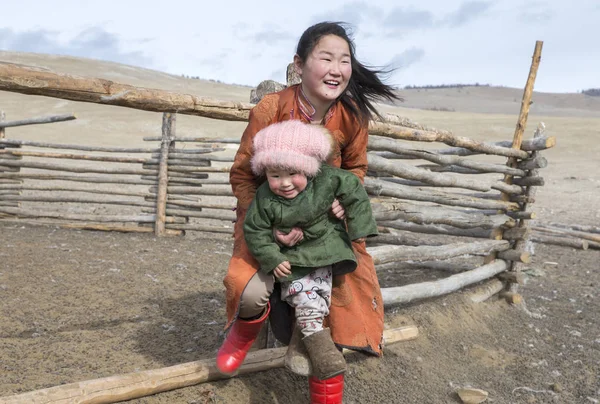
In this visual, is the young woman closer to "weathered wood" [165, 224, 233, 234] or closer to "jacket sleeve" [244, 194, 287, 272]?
"jacket sleeve" [244, 194, 287, 272]

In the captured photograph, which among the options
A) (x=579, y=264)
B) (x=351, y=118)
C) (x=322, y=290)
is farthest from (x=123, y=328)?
(x=579, y=264)

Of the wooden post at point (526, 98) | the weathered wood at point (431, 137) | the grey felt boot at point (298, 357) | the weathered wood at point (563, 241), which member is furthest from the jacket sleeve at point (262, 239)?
the weathered wood at point (563, 241)

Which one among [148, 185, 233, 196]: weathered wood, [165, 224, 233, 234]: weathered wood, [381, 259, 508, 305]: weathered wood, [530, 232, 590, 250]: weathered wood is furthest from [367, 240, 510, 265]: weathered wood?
[148, 185, 233, 196]: weathered wood

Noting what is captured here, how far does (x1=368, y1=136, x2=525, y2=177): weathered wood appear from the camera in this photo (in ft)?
11.7

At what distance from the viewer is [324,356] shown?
7.02 ft

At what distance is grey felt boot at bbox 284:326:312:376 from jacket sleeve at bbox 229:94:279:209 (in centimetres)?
57

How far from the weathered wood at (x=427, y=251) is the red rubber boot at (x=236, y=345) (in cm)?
131

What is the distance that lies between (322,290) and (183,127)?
20.2m

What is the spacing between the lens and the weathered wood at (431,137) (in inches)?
131

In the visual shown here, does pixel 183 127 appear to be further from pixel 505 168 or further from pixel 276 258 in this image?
pixel 276 258

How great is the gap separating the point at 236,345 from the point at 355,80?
1.19 m

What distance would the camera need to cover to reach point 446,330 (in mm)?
3918

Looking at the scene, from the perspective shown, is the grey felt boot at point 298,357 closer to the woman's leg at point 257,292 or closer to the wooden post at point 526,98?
the woman's leg at point 257,292

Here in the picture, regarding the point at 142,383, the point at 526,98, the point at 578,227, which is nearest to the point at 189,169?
the point at 526,98
